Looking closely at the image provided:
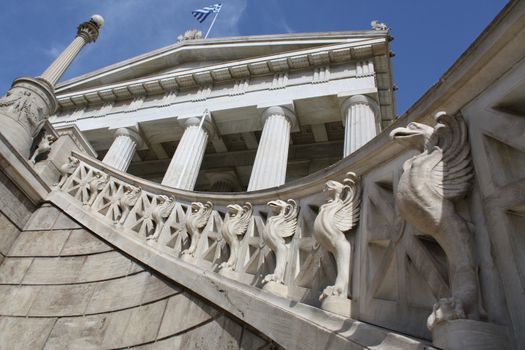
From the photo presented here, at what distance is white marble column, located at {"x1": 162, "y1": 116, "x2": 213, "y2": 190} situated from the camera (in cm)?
1439

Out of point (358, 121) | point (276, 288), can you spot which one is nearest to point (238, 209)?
point (276, 288)

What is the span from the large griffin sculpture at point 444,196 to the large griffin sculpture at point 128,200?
540cm

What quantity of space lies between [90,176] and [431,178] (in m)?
7.46

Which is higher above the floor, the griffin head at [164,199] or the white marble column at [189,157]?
the white marble column at [189,157]

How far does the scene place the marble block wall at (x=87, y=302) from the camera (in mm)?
4238

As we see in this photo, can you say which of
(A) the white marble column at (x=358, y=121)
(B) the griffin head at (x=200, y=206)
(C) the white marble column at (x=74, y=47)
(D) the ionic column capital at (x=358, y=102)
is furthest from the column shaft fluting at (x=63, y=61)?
(D) the ionic column capital at (x=358, y=102)

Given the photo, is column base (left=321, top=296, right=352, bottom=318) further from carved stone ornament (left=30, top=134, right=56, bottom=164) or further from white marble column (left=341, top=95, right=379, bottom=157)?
white marble column (left=341, top=95, right=379, bottom=157)

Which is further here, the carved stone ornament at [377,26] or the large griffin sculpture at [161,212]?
the carved stone ornament at [377,26]

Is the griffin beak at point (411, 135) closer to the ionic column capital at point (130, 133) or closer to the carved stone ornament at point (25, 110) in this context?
the carved stone ornament at point (25, 110)

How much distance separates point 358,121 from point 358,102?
1245 millimetres

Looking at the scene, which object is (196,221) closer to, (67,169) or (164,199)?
(164,199)

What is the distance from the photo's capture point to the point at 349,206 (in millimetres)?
3854

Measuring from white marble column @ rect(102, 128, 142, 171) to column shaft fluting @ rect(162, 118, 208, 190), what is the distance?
287 centimetres

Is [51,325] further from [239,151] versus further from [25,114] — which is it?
[239,151]
